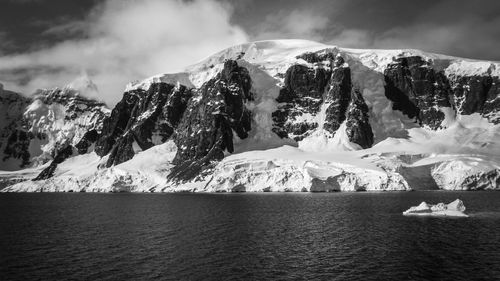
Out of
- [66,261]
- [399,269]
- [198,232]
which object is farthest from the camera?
[198,232]

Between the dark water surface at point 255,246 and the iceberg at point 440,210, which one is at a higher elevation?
the iceberg at point 440,210

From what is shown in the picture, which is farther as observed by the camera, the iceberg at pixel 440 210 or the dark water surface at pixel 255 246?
the iceberg at pixel 440 210

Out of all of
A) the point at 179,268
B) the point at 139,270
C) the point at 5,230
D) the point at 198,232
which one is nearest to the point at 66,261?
the point at 139,270

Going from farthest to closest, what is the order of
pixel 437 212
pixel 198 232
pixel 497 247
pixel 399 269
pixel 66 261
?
pixel 437 212, pixel 198 232, pixel 497 247, pixel 66 261, pixel 399 269

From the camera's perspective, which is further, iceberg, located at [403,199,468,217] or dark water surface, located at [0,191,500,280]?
iceberg, located at [403,199,468,217]

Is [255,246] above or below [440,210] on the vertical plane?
below

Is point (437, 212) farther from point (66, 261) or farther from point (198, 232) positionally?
point (66, 261)

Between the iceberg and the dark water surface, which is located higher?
the iceberg

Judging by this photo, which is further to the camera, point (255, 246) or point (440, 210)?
point (440, 210)
